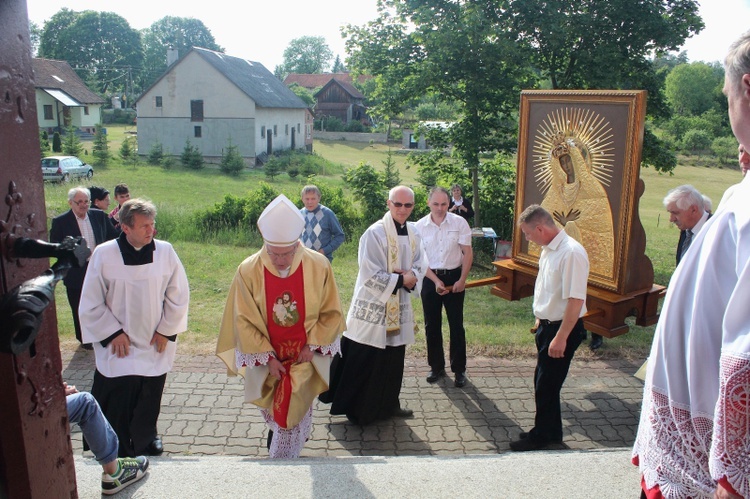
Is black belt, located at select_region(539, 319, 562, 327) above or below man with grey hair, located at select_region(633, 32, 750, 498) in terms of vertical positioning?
below

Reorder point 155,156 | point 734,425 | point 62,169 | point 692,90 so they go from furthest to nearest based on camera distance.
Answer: point 692,90 → point 155,156 → point 62,169 → point 734,425

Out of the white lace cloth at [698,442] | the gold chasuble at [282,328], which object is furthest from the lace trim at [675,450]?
the gold chasuble at [282,328]

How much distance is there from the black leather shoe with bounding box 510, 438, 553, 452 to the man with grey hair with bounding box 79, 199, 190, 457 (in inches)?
107

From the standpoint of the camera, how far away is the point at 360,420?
5320 mm

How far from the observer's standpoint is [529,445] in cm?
488

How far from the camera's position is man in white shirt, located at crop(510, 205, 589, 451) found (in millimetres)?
4512

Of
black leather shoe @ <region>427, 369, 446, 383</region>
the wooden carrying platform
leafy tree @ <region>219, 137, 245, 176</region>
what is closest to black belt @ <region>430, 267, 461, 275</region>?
black leather shoe @ <region>427, 369, 446, 383</region>

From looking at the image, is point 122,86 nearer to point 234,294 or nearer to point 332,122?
point 332,122

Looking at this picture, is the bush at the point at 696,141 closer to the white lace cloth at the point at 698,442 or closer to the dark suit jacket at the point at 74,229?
the dark suit jacket at the point at 74,229

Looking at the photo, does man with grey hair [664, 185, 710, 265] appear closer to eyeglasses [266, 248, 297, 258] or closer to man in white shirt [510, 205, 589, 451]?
man in white shirt [510, 205, 589, 451]

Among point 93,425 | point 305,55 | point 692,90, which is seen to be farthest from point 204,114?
point 305,55

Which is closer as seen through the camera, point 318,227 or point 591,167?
point 591,167

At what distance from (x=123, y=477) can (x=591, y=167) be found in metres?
4.58

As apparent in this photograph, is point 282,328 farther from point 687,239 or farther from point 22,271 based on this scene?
point 687,239
